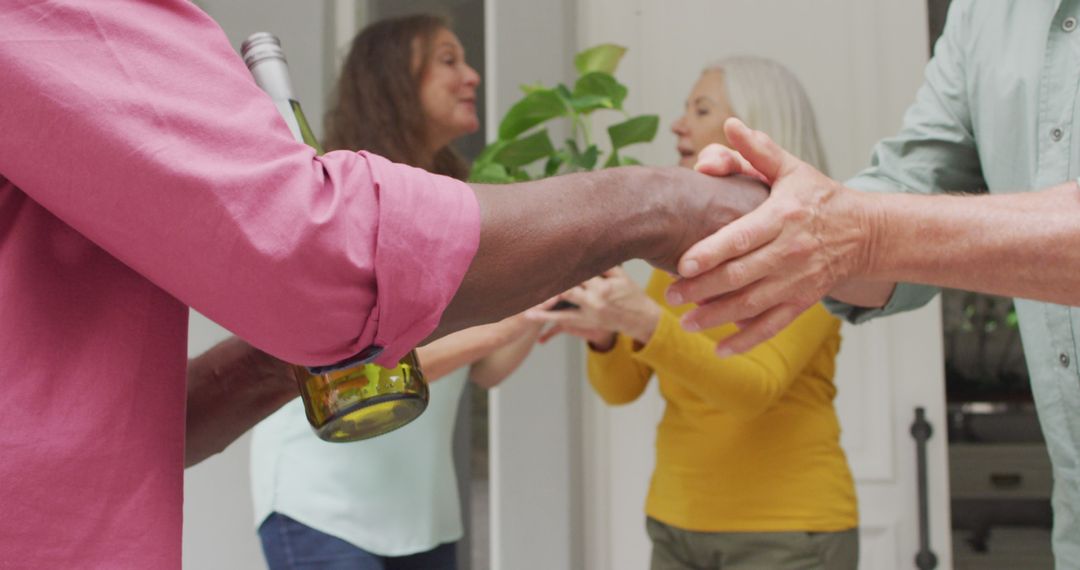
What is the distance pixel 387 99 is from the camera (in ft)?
5.79

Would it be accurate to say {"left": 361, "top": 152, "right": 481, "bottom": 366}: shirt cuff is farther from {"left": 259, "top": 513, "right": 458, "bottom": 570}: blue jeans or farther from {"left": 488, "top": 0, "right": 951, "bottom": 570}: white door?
{"left": 488, "top": 0, "right": 951, "bottom": 570}: white door

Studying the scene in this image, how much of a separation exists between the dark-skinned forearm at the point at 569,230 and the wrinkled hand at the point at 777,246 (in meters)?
0.04

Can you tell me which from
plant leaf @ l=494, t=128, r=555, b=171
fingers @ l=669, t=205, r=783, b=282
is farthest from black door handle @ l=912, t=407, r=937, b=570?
fingers @ l=669, t=205, r=783, b=282

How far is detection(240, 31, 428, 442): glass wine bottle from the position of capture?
68cm

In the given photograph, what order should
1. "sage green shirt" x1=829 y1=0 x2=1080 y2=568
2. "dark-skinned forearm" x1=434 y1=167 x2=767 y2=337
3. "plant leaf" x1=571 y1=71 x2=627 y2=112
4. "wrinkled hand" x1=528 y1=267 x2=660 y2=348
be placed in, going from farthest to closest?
"plant leaf" x1=571 y1=71 x2=627 y2=112 → "wrinkled hand" x1=528 y1=267 x2=660 y2=348 → "sage green shirt" x1=829 y1=0 x2=1080 y2=568 → "dark-skinned forearm" x1=434 y1=167 x2=767 y2=337

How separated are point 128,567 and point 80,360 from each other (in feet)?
0.32

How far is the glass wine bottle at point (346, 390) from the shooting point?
68cm

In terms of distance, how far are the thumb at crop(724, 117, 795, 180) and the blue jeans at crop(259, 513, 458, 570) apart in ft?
2.77

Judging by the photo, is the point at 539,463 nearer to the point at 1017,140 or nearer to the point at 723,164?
the point at 1017,140

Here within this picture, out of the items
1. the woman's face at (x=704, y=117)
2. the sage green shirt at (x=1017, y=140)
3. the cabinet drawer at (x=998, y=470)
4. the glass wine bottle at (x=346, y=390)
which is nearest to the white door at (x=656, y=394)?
the woman's face at (x=704, y=117)

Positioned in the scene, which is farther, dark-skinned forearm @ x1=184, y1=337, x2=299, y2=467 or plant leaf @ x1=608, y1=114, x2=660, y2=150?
plant leaf @ x1=608, y1=114, x2=660, y2=150

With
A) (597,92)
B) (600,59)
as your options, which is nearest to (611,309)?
(597,92)

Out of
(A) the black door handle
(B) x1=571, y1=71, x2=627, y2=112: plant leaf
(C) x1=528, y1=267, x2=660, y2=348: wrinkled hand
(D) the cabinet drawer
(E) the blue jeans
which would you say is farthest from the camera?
(D) the cabinet drawer

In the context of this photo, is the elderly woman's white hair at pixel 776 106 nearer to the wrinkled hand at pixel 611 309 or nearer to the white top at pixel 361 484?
the wrinkled hand at pixel 611 309
